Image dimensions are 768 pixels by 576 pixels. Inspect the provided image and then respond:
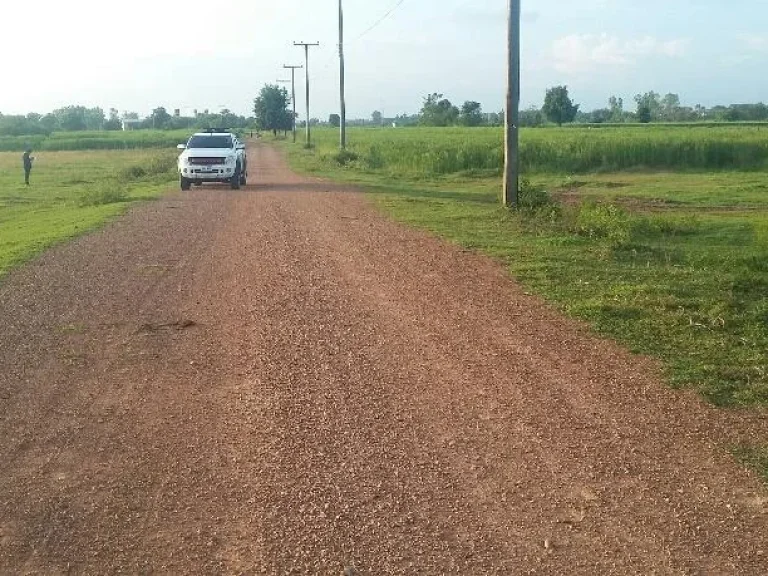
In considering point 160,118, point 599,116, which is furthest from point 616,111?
point 160,118

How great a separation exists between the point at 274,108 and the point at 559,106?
30729 millimetres

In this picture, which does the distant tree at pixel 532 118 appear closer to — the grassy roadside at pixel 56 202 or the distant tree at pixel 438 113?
the distant tree at pixel 438 113

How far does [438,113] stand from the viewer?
112 m

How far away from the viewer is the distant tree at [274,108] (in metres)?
91.2

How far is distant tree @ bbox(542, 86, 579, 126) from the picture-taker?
316ft

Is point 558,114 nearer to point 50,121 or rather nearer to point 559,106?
point 559,106

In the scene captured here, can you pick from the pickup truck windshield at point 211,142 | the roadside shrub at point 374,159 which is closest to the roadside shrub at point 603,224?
the pickup truck windshield at point 211,142

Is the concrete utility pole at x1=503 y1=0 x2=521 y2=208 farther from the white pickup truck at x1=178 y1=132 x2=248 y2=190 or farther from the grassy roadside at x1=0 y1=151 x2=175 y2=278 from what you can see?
the white pickup truck at x1=178 y1=132 x2=248 y2=190

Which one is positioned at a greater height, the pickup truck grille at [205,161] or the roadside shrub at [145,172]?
the pickup truck grille at [205,161]

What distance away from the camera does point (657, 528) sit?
4176 mm

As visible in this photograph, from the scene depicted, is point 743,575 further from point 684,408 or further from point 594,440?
point 684,408

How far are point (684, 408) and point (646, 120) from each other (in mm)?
106422

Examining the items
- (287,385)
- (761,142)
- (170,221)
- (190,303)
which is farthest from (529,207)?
(761,142)

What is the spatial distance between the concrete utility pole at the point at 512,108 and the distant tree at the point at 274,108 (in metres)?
76.0
